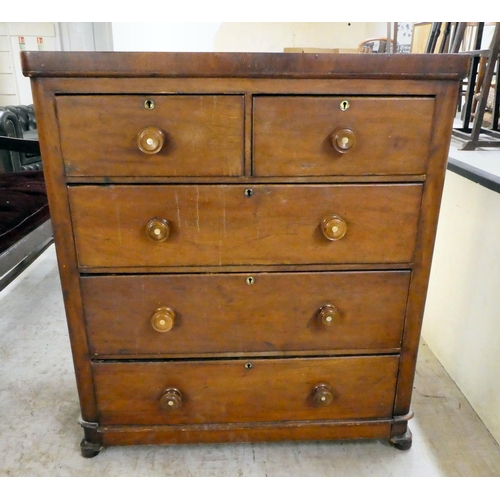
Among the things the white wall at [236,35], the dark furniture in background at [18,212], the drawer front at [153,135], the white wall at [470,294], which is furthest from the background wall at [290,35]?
the drawer front at [153,135]

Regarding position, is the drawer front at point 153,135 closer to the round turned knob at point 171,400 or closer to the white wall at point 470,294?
the round turned knob at point 171,400

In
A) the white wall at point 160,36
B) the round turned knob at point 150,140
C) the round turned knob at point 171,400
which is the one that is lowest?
the round turned knob at point 171,400

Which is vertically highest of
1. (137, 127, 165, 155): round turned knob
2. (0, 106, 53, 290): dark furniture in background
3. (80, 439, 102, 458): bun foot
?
(137, 127, 165, 155): round turned knob

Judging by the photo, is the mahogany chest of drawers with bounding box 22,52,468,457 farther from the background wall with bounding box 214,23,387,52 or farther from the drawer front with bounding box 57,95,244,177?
the background wall with bounding box 214,23,387,52

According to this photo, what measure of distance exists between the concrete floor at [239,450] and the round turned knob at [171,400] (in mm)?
204

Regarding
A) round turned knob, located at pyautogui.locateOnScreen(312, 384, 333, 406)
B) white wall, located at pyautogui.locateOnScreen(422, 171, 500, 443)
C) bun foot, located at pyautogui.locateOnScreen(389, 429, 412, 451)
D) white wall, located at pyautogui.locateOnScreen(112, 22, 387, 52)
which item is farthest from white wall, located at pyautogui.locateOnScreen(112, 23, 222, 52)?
bun foot, located at pyautogui.locateOnScreen(389, 429, 412, 451)

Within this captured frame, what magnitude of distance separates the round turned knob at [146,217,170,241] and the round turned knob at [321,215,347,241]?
0.36m

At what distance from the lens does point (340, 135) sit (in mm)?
958

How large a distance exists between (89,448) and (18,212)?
0.82 metres

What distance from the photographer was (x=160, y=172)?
0.99m

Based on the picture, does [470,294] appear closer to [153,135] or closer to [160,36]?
[153,135]

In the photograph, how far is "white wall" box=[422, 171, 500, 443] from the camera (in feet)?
4.38

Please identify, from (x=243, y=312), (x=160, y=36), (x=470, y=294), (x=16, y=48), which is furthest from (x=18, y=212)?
(x=16, y=48)

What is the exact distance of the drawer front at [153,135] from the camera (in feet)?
3.08
